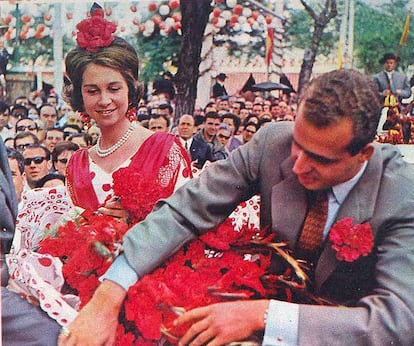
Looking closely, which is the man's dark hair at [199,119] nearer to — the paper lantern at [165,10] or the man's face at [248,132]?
the man's face at [248,132]

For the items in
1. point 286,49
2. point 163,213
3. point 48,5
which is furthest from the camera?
point 48,5

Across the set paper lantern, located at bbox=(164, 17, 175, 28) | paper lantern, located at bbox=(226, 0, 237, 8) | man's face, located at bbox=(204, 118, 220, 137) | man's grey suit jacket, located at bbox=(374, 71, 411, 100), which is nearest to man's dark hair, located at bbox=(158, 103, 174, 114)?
man's face, located at bbox=(204, 118, 220, 137)

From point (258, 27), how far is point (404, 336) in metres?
0.83

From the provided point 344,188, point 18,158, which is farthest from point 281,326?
point 18,158

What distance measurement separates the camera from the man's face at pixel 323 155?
117cm

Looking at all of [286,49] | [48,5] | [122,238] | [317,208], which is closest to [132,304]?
[122,238]

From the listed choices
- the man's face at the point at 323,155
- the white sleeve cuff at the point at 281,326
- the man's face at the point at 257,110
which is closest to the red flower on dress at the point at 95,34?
the man's face at the point at 257,110

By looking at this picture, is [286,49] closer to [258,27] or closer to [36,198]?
[258,27]

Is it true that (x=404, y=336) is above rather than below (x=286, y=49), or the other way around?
below

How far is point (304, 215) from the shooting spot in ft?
4.24

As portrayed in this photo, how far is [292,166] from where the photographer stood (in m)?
1.27

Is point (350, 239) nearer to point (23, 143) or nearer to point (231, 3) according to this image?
point (231, 3)

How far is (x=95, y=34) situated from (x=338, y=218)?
31.8 inches

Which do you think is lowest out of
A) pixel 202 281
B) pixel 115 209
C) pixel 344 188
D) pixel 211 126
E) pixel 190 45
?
pixel 202 281
